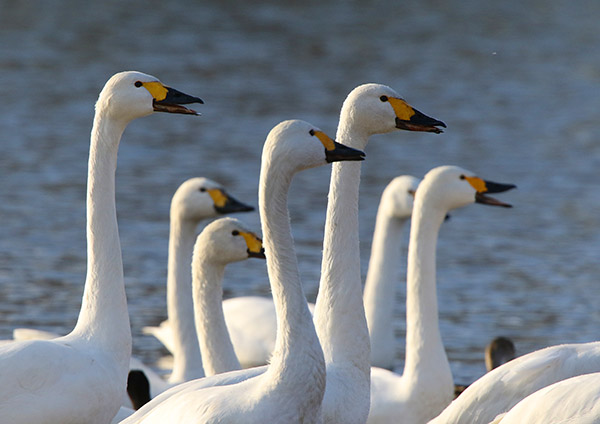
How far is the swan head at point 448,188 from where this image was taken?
8.75m

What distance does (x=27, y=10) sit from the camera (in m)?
33.2

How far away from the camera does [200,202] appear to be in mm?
9688

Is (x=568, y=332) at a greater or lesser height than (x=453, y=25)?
lesser

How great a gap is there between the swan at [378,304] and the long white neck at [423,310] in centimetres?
153

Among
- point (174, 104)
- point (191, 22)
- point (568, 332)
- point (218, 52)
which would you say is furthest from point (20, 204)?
point (191, 22)

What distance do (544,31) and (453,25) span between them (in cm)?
226

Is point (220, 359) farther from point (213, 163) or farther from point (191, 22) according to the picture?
point (191, 22)

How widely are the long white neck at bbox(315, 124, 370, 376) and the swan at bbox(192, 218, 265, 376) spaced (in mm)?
1721

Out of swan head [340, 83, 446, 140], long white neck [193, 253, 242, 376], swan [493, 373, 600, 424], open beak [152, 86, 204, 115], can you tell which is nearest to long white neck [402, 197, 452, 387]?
A: long white neck [193, 253, 242, 376]

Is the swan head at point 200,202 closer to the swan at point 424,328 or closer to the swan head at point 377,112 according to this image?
the swan at point 424,328

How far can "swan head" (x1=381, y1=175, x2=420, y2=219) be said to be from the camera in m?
10.4

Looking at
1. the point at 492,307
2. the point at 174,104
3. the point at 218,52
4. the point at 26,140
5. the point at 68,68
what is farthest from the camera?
the point at 218,52

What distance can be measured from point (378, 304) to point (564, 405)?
4.65 m

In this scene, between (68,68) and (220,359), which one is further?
(68,68)
